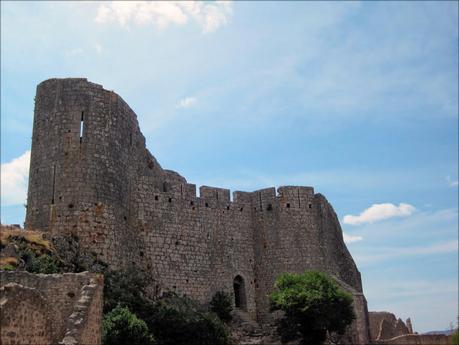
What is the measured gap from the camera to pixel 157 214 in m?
27.4

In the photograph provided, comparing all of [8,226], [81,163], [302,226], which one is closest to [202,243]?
[302,226]

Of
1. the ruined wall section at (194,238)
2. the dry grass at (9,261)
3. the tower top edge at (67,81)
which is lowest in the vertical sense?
the dry grass at (9,261)

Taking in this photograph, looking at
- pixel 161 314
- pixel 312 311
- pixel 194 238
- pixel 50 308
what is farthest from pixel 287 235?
pixel 50 308

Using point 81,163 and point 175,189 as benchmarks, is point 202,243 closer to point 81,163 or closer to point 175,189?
point 175,189

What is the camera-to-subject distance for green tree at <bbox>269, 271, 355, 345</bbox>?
25344 millimetres

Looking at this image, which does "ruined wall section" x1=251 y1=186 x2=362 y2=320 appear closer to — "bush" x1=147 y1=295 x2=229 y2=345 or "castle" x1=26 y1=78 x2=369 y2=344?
"castle" x1=26 y1=78 x2=369 y2=344

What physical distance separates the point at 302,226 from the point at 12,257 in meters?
17.1

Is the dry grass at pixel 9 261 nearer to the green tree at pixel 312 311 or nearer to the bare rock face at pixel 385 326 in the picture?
the green tree at pixel 312 311

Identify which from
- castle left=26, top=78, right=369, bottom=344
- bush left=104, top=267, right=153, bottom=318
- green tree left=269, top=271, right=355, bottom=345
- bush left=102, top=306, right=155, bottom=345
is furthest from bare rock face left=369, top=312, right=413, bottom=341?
bush left=102, top=306, right=155, bottom=345

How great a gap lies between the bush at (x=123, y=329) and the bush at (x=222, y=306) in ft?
25.6

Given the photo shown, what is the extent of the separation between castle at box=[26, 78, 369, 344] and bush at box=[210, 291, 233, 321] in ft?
1.49

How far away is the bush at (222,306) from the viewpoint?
27.9 metres

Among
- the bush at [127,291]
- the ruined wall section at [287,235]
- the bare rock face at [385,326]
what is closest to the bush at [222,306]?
the ruined wall section at [287,235]

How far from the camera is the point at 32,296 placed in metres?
10.5
